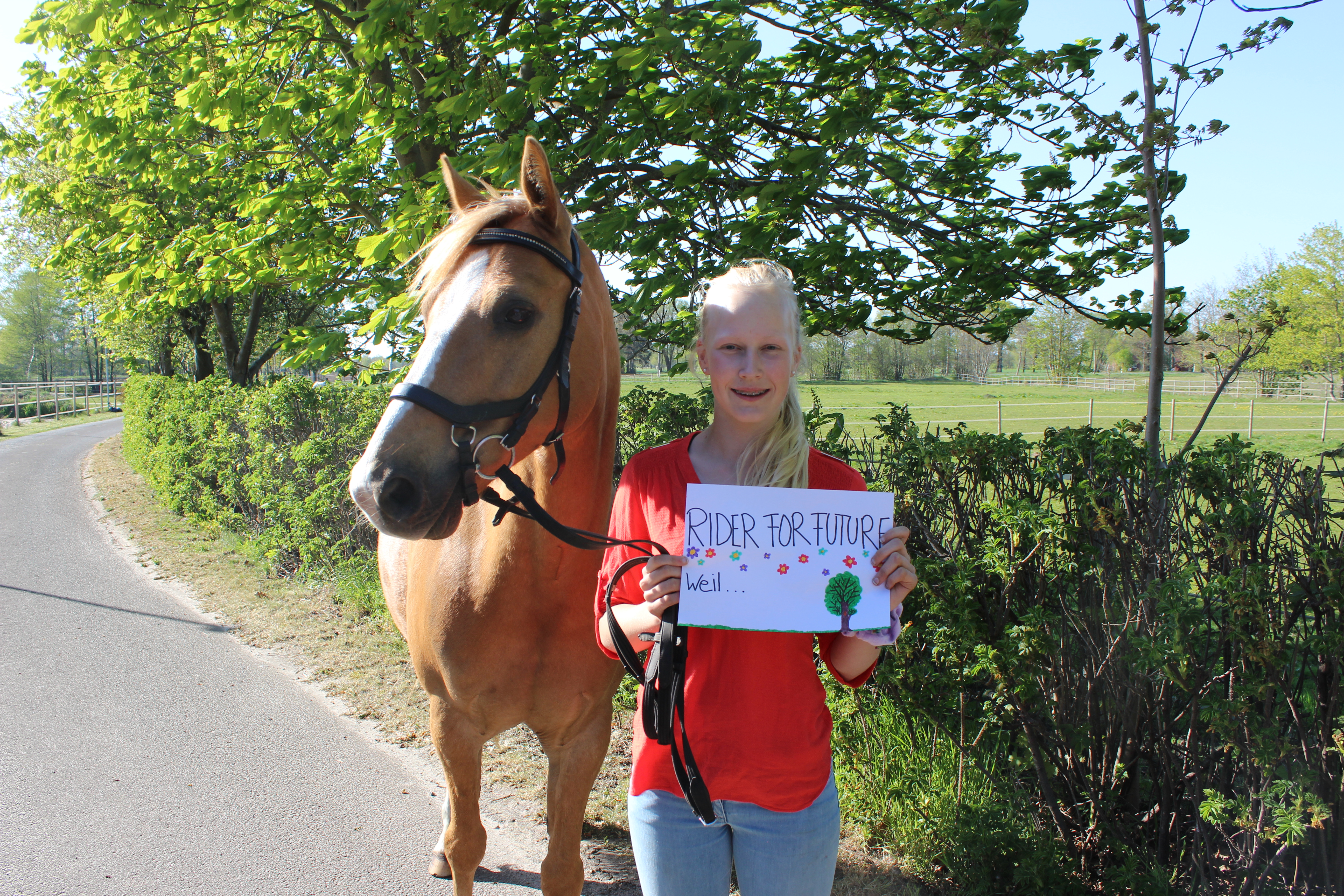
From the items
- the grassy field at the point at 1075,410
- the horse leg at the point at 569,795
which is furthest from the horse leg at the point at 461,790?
the grassy field at the point at 1075,410

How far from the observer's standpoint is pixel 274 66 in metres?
5.98

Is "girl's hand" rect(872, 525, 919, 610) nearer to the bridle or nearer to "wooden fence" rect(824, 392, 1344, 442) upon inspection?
the bridle

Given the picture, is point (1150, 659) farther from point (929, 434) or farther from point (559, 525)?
point (559, 525)

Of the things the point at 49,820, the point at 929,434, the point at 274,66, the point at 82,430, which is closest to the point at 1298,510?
the point at 929,434

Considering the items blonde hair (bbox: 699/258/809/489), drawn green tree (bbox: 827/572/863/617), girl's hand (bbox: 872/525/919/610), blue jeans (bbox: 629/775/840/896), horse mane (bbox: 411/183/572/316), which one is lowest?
blue jeans (bbox: 629/775/840/896)

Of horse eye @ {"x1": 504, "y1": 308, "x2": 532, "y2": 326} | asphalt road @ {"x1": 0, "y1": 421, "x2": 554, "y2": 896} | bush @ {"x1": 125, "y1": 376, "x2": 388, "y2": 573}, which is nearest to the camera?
horse eye @ {"x1": 504, "y1": 308, "x2": 532, "y2": 326}

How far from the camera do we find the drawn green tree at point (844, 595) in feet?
5.28

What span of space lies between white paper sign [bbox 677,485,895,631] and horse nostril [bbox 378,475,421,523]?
0.60 m

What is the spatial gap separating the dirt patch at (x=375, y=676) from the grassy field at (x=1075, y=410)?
32.4 feet

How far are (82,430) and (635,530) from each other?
31.7m

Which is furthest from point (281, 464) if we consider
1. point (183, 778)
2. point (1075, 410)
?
point (1075, 410)

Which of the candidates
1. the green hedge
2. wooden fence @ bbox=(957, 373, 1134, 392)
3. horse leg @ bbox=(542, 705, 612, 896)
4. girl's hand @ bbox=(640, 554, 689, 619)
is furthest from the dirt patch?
wooden fence @ bbox=(957, 373, 1134, 392)

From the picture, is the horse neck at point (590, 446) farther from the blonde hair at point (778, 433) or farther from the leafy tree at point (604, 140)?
the leafy tree at point (604, 140)

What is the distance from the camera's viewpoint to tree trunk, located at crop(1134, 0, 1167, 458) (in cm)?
333
